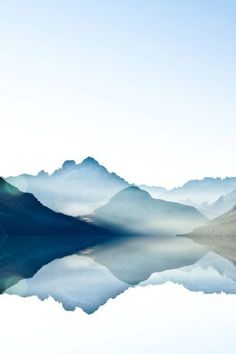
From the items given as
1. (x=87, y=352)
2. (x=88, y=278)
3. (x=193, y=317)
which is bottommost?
(x=87, y=352)

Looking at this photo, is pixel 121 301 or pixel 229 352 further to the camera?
pixel 121 301

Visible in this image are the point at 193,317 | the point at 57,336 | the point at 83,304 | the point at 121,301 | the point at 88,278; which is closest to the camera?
the point at 57,336

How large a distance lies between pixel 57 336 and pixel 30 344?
2.61 m

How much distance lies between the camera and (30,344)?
33719 millimetres

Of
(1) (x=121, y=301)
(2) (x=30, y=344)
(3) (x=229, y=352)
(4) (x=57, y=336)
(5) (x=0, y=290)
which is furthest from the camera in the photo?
(5) (x=0, y=290)

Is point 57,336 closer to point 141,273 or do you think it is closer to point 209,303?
point 209,303

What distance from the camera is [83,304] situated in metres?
51.8

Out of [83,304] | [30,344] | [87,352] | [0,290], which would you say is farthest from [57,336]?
[0,290]

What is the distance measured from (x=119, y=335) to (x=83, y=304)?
15.5 m

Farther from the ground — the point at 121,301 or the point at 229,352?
the point at 121,301

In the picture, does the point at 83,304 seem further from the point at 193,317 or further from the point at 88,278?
the point at 88,278

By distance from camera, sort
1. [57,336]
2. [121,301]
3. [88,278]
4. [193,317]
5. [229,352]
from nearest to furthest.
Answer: [229,352], [57,336], [193,317], [121,301], [88,278]

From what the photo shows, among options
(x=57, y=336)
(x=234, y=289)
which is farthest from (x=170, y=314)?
(x=234, y=289)

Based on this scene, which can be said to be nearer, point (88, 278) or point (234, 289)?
point (234, 289)
